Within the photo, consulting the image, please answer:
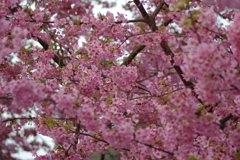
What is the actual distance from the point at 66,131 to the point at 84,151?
1.87 ft

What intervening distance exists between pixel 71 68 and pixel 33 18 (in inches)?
39.5

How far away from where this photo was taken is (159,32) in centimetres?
405

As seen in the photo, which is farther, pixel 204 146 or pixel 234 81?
pixel 204 146

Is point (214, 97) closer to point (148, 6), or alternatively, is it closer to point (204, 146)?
point (204, 146)

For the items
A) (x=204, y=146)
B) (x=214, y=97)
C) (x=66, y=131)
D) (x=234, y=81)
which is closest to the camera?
(x=234, y=81)

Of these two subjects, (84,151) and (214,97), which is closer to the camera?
(214,97)

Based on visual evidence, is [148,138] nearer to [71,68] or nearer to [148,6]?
[71,68]

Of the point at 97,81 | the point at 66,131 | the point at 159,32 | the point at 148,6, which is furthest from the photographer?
the point at 148,6

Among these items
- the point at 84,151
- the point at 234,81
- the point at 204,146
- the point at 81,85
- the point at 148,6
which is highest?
the point at 148,6

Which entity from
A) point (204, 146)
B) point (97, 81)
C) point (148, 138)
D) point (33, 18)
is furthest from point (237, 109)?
point (33, 18)

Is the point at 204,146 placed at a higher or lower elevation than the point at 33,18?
lower

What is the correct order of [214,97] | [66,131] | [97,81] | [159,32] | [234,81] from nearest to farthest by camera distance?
[234,81]
[214,97]
[66,131]
[159,32]
[97,81]

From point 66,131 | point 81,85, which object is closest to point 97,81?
point 81,85

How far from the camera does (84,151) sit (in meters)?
4.14
